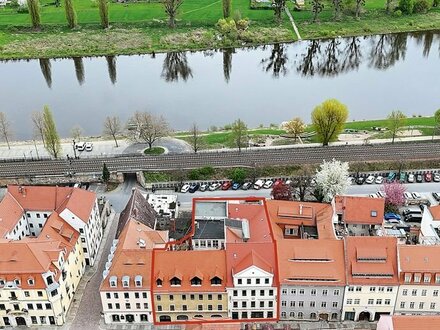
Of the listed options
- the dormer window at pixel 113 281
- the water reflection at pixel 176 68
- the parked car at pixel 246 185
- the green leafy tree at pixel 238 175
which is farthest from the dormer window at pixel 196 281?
the water reflection at pixel 176 68

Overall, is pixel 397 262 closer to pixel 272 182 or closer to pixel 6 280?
pixel 272 182

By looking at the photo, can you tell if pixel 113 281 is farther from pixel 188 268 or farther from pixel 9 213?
pixel 9 213

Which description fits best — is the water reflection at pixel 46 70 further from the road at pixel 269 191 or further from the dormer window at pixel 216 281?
the dormer window at pixel 216 281

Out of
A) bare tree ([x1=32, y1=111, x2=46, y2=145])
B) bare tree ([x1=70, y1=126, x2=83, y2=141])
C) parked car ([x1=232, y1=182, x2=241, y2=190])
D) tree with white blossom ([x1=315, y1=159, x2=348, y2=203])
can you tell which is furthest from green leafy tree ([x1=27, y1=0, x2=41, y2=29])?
tree with white blossom ([x1=315, y1=159, x2=348, y2=203])

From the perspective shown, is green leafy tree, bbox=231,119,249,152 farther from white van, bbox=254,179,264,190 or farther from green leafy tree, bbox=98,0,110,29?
green leafy tree, bbox=98,0,110,29

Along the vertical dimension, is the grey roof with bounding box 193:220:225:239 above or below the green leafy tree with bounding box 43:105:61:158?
below

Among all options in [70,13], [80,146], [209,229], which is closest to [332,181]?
[209,229]
